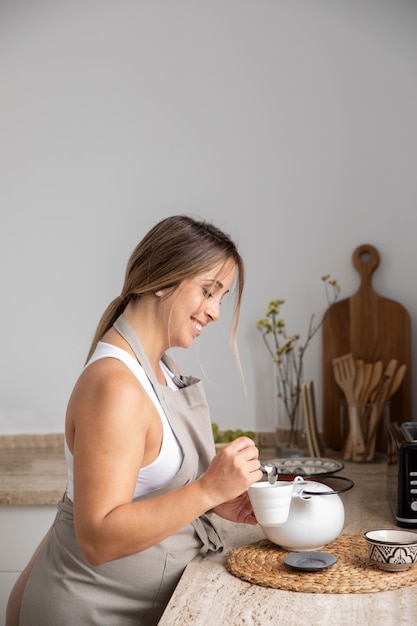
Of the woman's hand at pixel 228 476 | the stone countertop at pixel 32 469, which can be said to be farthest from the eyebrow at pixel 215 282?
the stone countertop at pixel 32 469

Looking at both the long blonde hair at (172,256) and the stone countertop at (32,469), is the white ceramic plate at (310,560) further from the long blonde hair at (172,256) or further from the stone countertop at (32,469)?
the stone countertop at (32,469)

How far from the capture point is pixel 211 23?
2.73 metres

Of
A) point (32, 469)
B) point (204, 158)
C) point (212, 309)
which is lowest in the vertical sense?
point (32, 469)

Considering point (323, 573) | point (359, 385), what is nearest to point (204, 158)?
point (359, 385)

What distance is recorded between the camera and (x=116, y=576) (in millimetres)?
1531

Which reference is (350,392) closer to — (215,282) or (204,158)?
(204,158)

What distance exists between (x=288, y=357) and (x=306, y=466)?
73 centimetres

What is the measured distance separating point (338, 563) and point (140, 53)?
1850 mm

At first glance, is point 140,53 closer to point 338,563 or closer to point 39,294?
point 39,294

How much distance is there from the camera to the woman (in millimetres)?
1352

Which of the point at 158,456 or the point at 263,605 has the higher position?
the point at 158,456

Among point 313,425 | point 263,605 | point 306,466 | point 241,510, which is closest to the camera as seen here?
point 263,605

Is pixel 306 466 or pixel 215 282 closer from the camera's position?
pixel 215 282

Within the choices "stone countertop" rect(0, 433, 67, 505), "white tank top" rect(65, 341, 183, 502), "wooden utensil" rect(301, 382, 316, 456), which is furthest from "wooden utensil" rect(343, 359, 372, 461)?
"white tank top" rect(65, 341, 183, 502)
